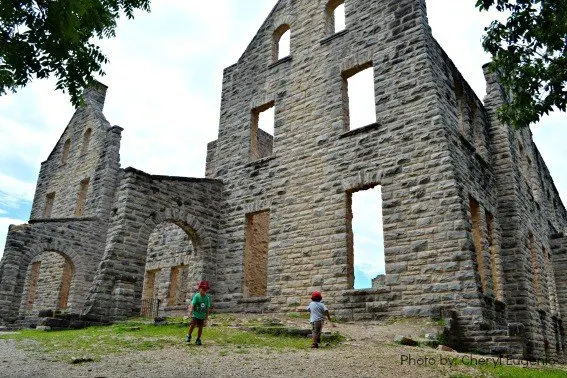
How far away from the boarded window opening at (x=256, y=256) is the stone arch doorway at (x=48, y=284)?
8227 mm

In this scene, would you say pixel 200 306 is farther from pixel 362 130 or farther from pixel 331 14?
pixel 331 14

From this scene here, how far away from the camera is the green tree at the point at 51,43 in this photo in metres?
3.98

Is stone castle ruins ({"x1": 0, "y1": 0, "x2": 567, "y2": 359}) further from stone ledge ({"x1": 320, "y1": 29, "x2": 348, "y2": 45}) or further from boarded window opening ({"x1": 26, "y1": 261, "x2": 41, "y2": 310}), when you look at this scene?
boarded window opening ({"x1": 26, "y1": 261, "x2": 41, "y2": 310})

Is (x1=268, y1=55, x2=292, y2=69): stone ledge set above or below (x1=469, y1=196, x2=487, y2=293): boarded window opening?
above

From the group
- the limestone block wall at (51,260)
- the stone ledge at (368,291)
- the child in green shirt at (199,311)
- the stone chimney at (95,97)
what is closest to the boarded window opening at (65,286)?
the limestone block wall at (51,260)

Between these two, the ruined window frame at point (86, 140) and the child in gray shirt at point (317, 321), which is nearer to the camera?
the child in gray shirt at point (317, 321)

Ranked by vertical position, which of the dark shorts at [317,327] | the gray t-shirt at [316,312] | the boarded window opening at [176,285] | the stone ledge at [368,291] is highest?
the boarded window opening at [176,285]

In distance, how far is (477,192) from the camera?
11.5 metres

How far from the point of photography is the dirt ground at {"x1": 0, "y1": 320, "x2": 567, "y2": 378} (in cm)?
531

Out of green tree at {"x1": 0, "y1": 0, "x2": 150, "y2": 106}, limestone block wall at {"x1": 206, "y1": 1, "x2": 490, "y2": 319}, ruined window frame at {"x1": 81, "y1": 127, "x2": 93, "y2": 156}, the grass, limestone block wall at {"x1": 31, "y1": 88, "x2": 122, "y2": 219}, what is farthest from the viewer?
ruined window frame at {"x1": 81, "y1": 127, "x2": 93, "y2": 156}

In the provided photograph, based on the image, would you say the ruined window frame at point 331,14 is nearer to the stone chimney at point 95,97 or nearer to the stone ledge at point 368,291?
the stone ledge at point 368,291

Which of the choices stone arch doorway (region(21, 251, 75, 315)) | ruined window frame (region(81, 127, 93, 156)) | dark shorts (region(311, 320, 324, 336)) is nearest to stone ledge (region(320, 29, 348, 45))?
dark shorts (region(311, 320, 324, 336))

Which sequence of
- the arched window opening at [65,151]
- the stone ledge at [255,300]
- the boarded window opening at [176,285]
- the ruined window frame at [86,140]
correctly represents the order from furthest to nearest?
the arched window opening at [65,151] < the ruined window frame at [86,140] < the boarded window opening at [176,285] < the stone ledge at [255,300]

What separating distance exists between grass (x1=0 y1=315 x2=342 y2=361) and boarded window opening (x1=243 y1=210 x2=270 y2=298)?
2949 millimetres
